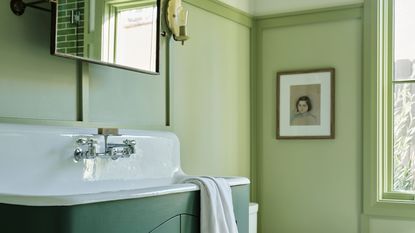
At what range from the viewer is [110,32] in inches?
92.3

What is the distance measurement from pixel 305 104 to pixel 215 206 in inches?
62.7

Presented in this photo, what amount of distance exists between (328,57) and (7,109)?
210cm

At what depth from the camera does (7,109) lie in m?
1.95

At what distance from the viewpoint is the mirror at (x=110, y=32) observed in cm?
208

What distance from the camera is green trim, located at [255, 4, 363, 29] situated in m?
3.40

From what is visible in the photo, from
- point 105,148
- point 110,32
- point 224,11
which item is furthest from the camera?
point 224,11

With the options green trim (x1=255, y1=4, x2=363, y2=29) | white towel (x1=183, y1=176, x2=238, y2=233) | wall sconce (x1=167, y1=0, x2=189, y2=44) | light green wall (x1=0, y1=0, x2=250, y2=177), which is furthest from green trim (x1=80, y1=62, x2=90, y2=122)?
green trim (x1=255, y1=4, x2=363, y2=29)

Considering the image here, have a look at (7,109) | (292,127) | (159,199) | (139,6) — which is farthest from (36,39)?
(292,127)

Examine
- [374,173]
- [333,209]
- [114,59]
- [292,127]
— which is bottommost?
[333,209]

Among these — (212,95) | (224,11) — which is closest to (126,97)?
(212,95)

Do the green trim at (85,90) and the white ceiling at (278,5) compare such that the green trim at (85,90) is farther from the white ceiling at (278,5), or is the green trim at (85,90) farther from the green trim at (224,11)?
the white ceiling at (278,5)

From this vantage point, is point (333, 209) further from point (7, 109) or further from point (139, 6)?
point (7, 109)

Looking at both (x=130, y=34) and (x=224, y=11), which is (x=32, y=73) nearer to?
(x=130, y=34)

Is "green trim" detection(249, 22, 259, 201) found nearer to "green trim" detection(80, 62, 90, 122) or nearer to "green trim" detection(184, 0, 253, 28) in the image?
"green trim" detection(184, 0, 253, 28)
